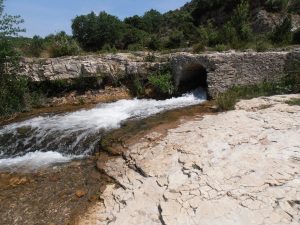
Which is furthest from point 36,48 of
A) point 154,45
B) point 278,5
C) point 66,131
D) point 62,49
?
point 278,5

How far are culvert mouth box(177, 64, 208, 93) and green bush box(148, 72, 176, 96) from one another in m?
0.34

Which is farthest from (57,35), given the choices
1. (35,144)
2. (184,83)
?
(35,144)

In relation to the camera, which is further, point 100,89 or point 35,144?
point 100,89

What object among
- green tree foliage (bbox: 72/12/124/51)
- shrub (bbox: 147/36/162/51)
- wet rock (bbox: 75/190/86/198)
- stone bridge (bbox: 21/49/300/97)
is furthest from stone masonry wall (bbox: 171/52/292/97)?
green tree foliage (bbox: 72/12/124/51)

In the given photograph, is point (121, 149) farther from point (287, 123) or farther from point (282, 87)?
point (282, 87)

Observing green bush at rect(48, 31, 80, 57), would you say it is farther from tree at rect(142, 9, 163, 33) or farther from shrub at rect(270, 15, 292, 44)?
tree at rect(142, 9, 163, 33)

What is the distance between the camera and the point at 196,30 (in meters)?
23.9

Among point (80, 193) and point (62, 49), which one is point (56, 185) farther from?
point (62, 49)

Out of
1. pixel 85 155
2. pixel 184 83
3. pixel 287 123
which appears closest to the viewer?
pixel 287 123

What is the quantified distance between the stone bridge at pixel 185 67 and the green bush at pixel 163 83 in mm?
246

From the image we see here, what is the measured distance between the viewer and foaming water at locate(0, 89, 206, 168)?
7922 mm

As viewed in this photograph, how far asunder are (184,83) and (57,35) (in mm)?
9170

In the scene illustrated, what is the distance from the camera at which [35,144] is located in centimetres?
859

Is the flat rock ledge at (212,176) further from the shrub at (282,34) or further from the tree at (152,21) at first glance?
the tree at (152,21)
